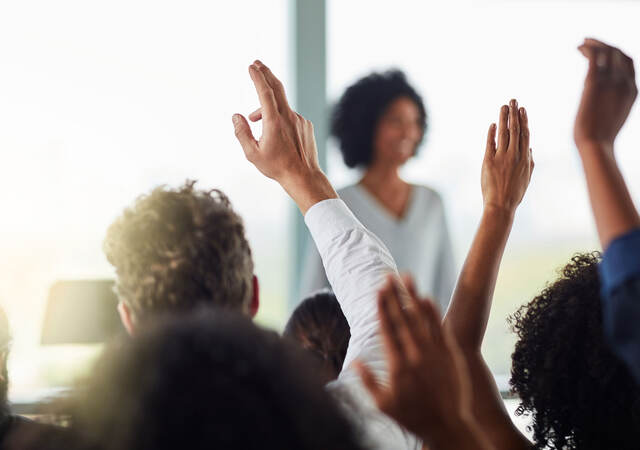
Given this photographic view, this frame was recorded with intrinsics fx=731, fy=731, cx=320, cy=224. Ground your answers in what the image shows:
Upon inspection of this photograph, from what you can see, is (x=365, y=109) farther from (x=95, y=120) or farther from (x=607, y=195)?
(x=607, y=195)

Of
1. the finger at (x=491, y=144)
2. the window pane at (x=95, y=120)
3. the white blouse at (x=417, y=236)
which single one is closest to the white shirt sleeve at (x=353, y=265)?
the finger at (x=491, y=144)

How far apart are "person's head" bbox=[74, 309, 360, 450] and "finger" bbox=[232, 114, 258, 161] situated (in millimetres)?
535

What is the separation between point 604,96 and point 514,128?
34 cm

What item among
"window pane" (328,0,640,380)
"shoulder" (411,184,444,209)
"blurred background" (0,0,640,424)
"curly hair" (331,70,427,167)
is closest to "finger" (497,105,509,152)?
"shoulder" (411,184,444,209)

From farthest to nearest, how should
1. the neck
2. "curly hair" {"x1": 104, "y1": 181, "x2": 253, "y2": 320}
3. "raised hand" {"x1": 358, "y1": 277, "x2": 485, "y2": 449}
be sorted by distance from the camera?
the neck → "curly hair" {"x1": 104, "y1": 181, "x2": 253, "y2": 320} → "raised hand" {"x1": 358, "y1": 277, "x2": 485, "y2": 449}

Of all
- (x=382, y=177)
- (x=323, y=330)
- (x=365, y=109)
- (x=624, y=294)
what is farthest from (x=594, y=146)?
(x=365, y=109)

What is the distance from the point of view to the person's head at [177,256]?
2.76 feet

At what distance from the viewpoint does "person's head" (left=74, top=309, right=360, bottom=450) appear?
479mm

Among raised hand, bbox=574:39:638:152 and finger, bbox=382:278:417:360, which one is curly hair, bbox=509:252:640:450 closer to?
raised hand, bbox=574:39:638:152

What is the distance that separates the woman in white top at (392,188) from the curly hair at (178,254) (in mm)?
1690

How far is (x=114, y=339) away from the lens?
1.87 feet

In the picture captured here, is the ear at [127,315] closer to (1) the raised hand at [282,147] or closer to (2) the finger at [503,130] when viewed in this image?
(1) the raised hand at [282,147]

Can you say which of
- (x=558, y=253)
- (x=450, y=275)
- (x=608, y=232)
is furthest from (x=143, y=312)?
(x=558, y=253)

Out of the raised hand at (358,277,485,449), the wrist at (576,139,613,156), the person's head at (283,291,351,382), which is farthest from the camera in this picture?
the person's head at (283,291,351,382)
